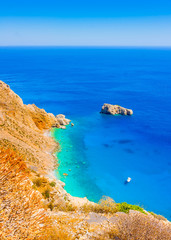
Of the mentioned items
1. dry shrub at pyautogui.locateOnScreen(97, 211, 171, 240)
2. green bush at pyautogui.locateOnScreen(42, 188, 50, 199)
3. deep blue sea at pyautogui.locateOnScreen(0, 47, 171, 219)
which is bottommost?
green bush at pyautogui.locateOnScreen(42, 188, 50, 199)

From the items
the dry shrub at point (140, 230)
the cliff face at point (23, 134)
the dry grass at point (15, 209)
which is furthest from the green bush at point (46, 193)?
the dry grass at point (15, 209)

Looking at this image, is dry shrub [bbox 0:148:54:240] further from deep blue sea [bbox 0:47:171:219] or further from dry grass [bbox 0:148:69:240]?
deep blue sea [bbox 0:47:171:219]

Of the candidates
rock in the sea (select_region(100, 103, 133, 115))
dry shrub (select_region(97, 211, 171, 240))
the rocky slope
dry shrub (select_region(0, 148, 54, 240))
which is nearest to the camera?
dry shrub (select_region(0, 148, 54, 240))

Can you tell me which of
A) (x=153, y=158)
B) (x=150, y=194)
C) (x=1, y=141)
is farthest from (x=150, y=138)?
(x=1, y=141)

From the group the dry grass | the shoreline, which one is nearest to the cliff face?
the shoreline

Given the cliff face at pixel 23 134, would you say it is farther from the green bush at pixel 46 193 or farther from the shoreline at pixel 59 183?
the green bush at pixel 46 193

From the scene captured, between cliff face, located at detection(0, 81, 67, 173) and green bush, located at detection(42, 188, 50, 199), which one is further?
cliff face, located at detection(0, 81, 67, 173)

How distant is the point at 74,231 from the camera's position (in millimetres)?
13148

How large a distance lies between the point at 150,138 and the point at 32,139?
35.0 metres

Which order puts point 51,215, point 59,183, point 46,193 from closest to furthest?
point 51,215 < point 46,193 < point 59,183

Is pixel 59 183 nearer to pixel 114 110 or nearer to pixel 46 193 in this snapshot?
pixel 46 193

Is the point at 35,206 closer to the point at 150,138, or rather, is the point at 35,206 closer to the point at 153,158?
the point at 153,158

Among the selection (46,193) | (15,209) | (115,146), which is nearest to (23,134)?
(46,193)

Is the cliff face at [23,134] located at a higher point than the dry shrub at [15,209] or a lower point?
higher
